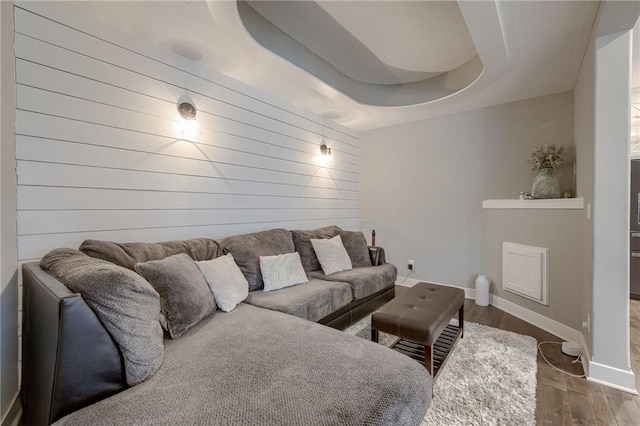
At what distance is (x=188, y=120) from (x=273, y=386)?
2.28 m

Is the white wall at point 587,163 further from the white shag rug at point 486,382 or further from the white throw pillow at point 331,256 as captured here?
the white throw pillow at point 331,256

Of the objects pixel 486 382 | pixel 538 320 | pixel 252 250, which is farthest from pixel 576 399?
pixel 252 250

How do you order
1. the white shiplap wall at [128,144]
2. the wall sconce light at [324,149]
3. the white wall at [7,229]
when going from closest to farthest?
the white wall at [7,229] → the white shiplap wall at [128,144] → the wall sconce light at [324,149]

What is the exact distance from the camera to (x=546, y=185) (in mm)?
2957

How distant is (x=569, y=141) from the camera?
3.13 m

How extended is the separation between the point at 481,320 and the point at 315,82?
120 inches

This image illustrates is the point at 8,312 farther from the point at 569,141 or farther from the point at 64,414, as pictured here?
the point at 569,141

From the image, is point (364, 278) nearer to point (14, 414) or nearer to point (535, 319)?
point (535, 319)

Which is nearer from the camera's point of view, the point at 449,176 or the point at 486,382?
the point at 486,382

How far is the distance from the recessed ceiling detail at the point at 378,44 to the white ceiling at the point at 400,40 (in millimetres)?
16

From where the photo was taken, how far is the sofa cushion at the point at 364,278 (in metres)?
2.84

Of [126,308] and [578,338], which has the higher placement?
[126,308]

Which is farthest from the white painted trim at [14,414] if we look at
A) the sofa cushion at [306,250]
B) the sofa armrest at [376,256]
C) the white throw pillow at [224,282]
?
the sofa armrest at [376,256]

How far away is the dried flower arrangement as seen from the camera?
2961 mm
